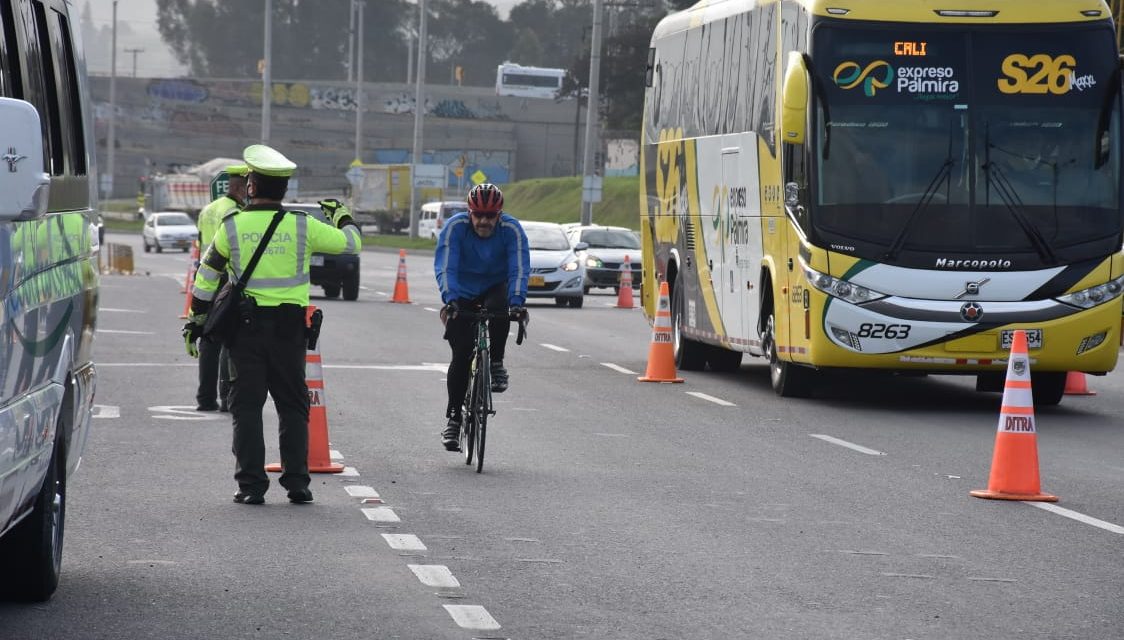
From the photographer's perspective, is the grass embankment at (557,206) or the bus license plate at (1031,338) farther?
the grass embankment at (557,206)

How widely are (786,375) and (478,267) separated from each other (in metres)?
5.83

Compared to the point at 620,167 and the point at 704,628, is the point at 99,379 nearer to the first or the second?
the point at 704,628

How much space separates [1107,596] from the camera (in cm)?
846

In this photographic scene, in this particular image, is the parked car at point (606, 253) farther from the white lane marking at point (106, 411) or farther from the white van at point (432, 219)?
the white van at point (432, 219)

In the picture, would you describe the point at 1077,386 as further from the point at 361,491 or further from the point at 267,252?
the point at 267,252

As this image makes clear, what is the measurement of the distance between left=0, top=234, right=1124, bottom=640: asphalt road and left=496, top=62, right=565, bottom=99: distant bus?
11306 centimetres

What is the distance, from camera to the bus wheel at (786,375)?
59.7ft

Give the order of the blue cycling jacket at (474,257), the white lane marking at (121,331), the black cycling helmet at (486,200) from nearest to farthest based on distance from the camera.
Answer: the black cycling helmet at (486,200) < the blue cycling jacket at (474,257) < the white lane marking at (121,331)

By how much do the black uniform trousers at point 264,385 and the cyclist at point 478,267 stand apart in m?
2.11

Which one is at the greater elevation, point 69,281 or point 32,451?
point 69,281

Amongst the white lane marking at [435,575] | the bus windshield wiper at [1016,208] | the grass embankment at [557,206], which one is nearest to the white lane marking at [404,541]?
the white lane marking at [435,575]

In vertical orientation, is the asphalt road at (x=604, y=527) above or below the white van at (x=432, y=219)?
above

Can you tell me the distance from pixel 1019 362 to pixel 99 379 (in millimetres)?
9589

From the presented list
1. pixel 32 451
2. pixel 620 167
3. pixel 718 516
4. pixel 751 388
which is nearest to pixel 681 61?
pixel 751 388
